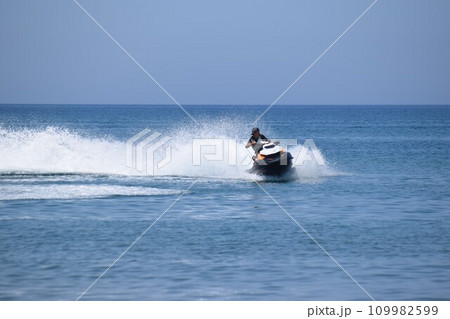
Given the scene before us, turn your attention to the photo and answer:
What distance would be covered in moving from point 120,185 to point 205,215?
258 inches

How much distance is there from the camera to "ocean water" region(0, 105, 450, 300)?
12.8 meters

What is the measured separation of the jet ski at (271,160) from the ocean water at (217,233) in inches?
19.6

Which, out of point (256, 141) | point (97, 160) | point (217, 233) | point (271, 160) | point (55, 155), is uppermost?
point (55, 155)

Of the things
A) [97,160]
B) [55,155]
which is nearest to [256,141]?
[97,160]

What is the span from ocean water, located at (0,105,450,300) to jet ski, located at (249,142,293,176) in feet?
1.64

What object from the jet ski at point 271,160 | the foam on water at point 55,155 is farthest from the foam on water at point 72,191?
the foam on water at point 55,155

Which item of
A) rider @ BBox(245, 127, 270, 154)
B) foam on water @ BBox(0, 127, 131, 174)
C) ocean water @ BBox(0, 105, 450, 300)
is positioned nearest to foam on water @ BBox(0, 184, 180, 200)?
ocean water @ BBox(0, 105, 450, 300)

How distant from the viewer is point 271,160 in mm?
25672

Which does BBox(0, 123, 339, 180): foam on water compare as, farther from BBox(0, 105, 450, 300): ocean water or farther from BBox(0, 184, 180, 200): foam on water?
BBox(0, 184, 180, 200): foam on water

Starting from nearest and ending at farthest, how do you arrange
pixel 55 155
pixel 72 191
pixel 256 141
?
1. pixel 72 191
2. pixel 256 141
3. pixel 55 155

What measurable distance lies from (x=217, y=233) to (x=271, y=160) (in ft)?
28.4

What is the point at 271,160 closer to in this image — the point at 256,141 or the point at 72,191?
the point at 256,141

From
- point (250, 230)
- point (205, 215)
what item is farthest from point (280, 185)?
point (250, 230)
